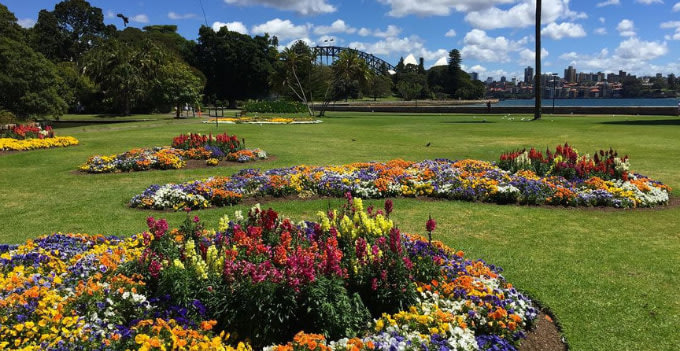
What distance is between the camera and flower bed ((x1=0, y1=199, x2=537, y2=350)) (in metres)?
3.79

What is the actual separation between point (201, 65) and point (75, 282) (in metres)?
78.8

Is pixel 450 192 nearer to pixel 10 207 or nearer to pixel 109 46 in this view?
pixel 10 207

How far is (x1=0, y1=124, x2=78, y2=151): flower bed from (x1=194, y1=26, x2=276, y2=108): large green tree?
185ft

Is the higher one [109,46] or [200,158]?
[109,46]

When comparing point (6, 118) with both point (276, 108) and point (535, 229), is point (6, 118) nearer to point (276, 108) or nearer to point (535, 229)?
point (535, 229)

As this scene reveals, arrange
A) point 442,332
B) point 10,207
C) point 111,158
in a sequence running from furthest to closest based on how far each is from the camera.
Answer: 1. point 111,158
2. point 10,207
3. point 442,332

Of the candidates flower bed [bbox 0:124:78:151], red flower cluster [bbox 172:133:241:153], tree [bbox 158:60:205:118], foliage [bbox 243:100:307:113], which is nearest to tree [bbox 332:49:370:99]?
foliage [bbox 243:100:307:113]

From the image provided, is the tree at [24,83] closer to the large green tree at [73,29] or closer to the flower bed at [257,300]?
the flower bed at [257,300]

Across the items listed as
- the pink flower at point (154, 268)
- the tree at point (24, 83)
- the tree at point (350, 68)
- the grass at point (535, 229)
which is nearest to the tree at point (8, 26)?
the tree at point (24, 83)

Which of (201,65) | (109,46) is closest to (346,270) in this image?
(109,46)

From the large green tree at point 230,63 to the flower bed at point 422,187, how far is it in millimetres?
68586

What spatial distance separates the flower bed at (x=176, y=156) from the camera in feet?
47.0

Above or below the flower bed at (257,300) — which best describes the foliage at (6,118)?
above

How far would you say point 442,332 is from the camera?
13.1 feet
